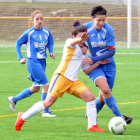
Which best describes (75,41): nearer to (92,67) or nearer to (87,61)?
(87,61)

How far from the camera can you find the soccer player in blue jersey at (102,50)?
245 inches

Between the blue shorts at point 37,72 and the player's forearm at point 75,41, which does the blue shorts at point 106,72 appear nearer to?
the player's forearm at point 75,41

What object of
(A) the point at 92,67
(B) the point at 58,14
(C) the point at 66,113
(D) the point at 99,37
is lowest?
(B) the point at 58,14

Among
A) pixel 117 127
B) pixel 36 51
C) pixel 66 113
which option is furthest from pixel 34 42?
pixel 117 127

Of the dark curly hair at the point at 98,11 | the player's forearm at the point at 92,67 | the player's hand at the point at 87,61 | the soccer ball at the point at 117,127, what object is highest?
the dark curly hair at the point at 98,11

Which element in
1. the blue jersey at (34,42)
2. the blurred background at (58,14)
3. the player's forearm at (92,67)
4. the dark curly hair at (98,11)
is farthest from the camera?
the blurred background at (58,14)

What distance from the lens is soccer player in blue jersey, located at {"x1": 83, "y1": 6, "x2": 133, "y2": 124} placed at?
6211mm

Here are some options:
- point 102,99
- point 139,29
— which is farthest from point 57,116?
point 139,29

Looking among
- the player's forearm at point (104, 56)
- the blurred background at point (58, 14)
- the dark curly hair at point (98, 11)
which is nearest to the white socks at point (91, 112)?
the player's forearm at point (104, 56)

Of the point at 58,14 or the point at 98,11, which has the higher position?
the point at 98,11

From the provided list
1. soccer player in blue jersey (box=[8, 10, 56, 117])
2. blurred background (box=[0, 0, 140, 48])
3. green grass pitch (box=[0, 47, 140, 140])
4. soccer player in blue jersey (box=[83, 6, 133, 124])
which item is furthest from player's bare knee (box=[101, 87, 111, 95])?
blurred background (box=[0, 0, 140, 48])

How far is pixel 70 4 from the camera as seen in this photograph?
27344mm

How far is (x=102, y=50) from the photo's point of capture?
6441 mm

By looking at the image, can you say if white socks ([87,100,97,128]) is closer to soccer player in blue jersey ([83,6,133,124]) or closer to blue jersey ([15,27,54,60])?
soccer player in blue jersey ([83,6,133,124])
